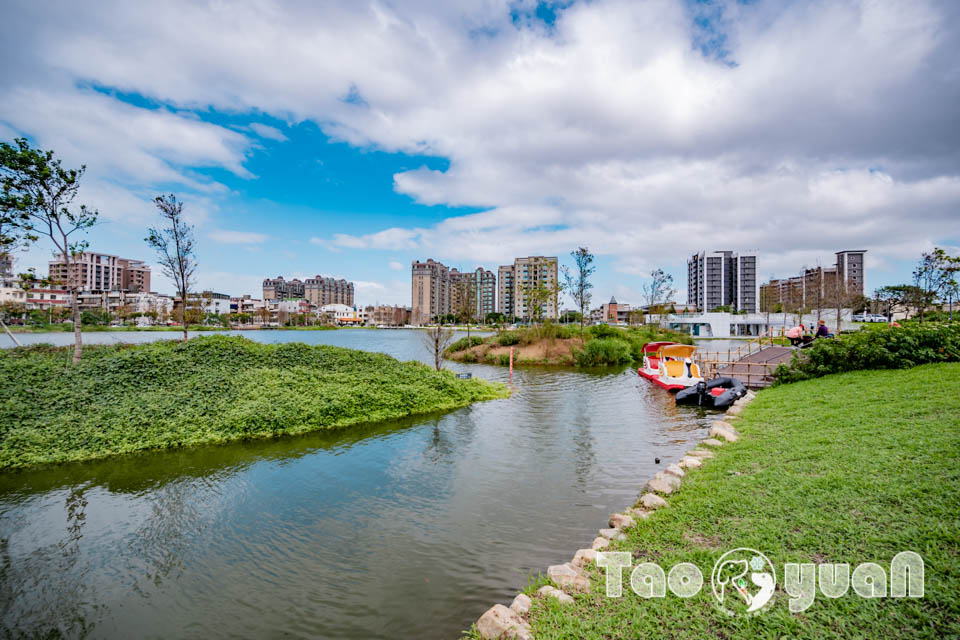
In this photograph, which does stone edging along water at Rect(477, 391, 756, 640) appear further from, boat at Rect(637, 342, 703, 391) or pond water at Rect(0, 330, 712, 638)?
boat at Rect(637, 342, 703, 391)

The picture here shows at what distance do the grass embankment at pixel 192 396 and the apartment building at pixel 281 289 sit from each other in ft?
560

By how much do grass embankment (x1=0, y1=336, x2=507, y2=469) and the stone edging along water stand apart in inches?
395

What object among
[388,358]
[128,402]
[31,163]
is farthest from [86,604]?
[31,163]

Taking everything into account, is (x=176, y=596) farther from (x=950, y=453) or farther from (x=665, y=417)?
(x=665, y=417)

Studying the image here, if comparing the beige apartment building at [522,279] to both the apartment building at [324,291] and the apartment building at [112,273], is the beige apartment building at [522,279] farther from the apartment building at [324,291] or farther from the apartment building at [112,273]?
the apartment building at [112,273]

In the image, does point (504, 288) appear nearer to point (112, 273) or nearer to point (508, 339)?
point (508, 339)

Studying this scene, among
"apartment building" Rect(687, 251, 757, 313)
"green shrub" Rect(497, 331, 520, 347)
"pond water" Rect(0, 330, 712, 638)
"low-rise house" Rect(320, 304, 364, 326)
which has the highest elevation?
"apartment building" Rect(687, 251, 757, 313)

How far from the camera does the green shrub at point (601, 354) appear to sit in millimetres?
33469

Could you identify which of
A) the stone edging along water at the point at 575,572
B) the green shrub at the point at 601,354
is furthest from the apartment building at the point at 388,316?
the stone edging along water at the point at 575,572

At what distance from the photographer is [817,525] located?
14.5 ft

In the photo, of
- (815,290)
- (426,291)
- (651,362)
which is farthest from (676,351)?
(426,291)

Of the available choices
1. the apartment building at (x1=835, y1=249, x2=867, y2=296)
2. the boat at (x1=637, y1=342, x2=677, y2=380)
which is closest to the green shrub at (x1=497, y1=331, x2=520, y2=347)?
the boat at (x1=637, y1=342, x2=677, y2=380)

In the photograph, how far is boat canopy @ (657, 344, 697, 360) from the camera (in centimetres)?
2227

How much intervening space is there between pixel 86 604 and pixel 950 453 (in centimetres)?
1139
